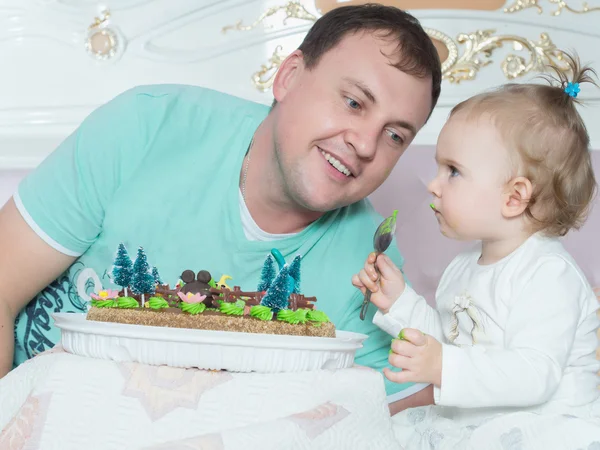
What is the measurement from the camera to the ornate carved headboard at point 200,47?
2.34m

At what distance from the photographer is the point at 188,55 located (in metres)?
2.47

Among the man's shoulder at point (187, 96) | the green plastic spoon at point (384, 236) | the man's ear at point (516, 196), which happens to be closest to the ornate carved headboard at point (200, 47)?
the man's shoulder at point (187, 96)

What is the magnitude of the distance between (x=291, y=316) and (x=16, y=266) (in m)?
0.68

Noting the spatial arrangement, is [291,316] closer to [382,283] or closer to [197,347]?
[197,347]

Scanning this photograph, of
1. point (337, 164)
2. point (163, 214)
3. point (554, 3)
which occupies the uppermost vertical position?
point (554, 3)

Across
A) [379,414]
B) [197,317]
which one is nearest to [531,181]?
[379,414]

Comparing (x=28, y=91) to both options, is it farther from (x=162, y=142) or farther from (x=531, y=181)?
(x=531, y=181)

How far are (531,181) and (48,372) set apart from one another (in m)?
0.85

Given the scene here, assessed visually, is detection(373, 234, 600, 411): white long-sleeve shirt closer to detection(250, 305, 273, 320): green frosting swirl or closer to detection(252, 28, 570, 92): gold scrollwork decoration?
detection(250, 305, 273, 320): green frosting swirl

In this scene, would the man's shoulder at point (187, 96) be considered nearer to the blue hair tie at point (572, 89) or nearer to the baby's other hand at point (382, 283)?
the baby's other hand at point (382, 283)

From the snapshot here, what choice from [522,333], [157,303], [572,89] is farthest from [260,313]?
[572,89]

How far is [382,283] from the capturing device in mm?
1501

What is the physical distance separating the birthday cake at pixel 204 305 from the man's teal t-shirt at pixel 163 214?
1.31ft

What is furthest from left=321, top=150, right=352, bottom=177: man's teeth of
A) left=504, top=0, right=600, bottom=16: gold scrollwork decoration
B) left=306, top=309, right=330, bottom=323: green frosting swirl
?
left=504, top=0, right=600, bottom=16: gold scrollwork decoration
